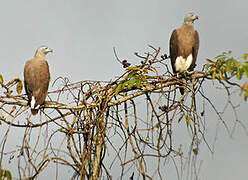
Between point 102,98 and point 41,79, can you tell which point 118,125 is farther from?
point 41,79

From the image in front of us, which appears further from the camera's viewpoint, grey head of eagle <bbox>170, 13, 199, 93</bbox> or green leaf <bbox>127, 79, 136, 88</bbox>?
grey head of eagle <bbox>170, 13, 199, 93</bbox>

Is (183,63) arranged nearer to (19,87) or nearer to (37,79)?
(37,79)

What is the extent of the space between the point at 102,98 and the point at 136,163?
0.59m

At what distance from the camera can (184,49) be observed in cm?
410

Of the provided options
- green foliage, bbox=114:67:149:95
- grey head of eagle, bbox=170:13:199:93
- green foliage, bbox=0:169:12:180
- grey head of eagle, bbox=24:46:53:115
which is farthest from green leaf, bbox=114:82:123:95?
grey head of eagle, bbox=170:13:199:93

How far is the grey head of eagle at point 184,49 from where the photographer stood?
13.5ft

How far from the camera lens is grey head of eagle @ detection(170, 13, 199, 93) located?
410 cm

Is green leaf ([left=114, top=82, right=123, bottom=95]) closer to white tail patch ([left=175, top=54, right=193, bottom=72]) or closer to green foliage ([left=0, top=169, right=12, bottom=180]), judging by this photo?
green foliage ([left=0, top=169, right=12, bottom=180])

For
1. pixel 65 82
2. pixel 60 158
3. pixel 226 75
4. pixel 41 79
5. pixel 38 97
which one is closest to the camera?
pixel 226 75

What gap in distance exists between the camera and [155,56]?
2391 mm

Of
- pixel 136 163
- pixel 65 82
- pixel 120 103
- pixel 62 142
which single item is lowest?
pixel 136 163

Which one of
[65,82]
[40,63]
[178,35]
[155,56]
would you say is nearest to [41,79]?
[40,63]

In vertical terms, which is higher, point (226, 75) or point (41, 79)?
point (41, 79)

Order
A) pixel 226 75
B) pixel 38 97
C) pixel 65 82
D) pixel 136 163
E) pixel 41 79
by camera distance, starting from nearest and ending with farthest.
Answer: pixel 226 75, pixel 136 163, pixel 65 82, pixel 38 97, pixel 41 79
